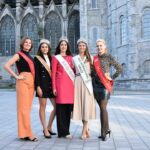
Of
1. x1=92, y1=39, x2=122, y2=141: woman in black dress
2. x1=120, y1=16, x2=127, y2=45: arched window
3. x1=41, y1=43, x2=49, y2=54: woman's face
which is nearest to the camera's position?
x1=92, y1=39, x2=122, y2=141: woman in black dress

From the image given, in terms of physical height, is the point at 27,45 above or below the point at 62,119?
above

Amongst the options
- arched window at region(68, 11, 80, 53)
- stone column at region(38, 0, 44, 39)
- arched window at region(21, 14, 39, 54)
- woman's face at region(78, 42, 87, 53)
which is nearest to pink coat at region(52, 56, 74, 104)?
woman's face at region(78, 42, 87, 53)

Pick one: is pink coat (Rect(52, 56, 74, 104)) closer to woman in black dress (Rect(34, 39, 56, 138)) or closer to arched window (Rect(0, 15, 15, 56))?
woman in black dress (Rect(34, 39, 56, 138))

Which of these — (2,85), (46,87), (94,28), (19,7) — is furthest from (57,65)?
(19,7)

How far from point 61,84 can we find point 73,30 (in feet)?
136

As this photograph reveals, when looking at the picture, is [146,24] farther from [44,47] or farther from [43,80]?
[43,80]

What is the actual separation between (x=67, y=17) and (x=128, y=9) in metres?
13.3

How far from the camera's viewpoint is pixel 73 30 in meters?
49.2

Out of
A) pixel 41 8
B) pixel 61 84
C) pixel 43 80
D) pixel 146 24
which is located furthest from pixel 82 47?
pixel 41 8

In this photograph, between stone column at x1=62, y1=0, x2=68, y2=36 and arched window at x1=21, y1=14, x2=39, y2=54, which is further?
arched window at x1=21, y1=14, x2=39, y2=54

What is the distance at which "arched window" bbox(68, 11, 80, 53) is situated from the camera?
4906 cm

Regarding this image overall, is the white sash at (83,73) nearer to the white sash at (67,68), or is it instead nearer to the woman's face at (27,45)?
the white sash at (67,68)

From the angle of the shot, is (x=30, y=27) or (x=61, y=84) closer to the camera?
(x=61, y=84)

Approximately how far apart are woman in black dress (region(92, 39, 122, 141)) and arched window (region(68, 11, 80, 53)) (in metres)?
40.8
